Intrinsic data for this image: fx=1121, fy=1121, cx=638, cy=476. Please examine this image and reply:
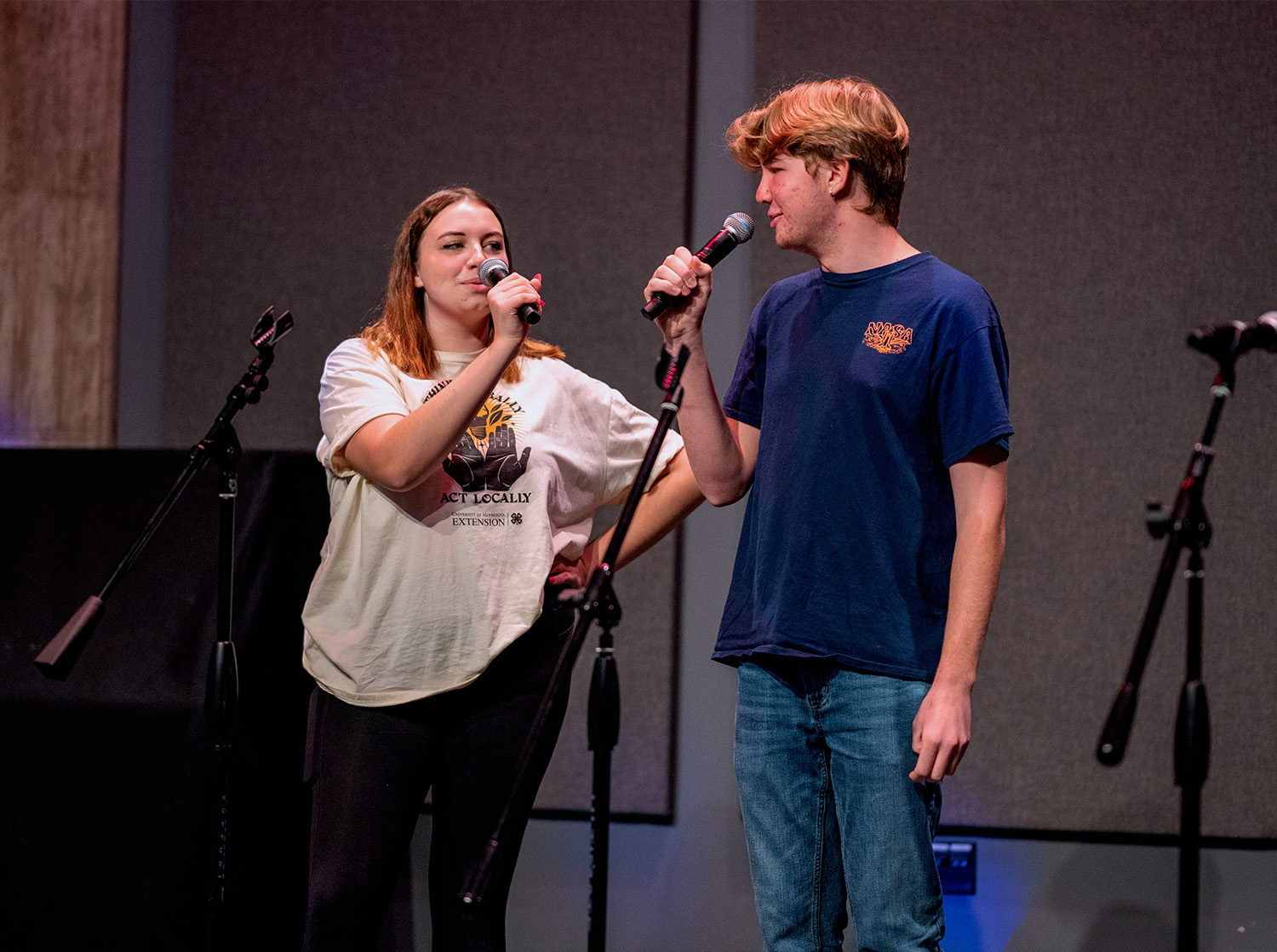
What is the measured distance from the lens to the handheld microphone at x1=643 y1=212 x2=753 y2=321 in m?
1.50

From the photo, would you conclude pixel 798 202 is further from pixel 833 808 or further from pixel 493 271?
pixel 833 808

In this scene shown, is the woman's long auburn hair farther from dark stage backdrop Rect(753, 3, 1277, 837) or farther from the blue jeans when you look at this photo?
dark stage backdrop Rect(753, 3, 1277, 837)

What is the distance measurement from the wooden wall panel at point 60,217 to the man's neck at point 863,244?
2.16 metres

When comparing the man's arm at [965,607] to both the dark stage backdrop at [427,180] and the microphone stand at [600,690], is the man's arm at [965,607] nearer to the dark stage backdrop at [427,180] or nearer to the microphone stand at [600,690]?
the microphone stand at [600,690]

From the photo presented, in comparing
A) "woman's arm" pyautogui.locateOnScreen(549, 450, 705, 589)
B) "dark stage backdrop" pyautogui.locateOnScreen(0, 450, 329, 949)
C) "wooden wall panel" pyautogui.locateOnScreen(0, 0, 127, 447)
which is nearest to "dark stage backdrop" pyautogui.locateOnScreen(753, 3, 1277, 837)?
"woman's arm" pyautogui.locateOnScreen(549, 450, 705, 589)

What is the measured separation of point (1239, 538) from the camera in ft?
8.62

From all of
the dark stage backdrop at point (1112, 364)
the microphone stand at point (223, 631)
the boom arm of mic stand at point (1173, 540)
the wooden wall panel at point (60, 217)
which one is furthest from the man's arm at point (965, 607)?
the wooden wall panel at point (60, 217)

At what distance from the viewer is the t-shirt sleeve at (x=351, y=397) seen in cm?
186

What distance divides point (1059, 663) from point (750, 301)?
1.15 meters

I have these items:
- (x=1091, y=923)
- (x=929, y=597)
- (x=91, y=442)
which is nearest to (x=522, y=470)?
(x=929, y=597)

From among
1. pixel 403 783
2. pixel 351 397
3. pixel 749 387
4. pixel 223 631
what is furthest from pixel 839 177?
pixel 223 631

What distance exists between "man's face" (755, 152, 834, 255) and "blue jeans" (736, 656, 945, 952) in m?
0.60

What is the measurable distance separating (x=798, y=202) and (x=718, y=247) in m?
0.14

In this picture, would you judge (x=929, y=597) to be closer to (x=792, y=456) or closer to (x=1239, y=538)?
(x=792, y=456)
